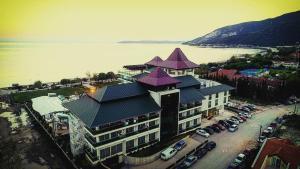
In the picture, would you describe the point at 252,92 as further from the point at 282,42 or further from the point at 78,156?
the point at 78,156

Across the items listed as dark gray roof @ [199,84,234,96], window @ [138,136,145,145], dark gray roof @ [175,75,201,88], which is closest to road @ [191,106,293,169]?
window @ [138,136,145,145]

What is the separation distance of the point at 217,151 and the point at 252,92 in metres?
28.2

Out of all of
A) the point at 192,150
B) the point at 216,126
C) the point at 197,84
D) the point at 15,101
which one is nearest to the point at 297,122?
the point at 216,126

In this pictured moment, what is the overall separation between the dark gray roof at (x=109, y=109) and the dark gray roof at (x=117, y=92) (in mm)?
536

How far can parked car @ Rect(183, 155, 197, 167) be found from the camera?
2559 cm

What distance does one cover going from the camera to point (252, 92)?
169ft

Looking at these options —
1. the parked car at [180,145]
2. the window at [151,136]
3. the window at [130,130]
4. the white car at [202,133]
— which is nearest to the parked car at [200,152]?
the parked car at [180,145]

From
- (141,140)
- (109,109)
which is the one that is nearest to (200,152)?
(141,140)

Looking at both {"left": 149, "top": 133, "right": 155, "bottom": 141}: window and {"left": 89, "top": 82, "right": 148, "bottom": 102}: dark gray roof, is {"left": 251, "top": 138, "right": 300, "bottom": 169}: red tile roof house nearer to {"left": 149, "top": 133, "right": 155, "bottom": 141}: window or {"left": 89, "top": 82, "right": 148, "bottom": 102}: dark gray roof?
{"left": 149, "top": 133, "right": 155, "bottom": 141}: window

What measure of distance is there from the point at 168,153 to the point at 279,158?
→ 12.2m

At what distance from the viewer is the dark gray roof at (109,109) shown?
24875mm

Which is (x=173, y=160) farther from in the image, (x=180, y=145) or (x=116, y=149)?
(x=116, y=149)

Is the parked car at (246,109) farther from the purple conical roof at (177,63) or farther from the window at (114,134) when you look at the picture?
the window at (114,134)

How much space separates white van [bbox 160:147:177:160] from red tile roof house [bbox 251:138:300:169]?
9.88 metres
